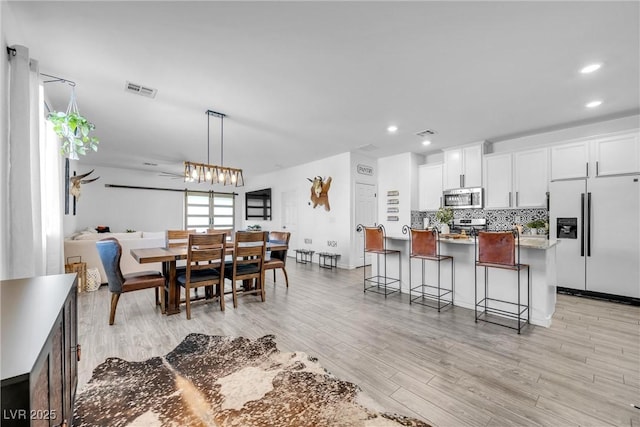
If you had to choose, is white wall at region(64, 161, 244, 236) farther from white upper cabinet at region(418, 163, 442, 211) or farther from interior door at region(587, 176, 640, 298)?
interior door at region(587, 176, 640, 298)

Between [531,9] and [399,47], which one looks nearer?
[531,9]

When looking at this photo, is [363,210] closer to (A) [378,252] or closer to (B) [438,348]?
(A) [378,252]

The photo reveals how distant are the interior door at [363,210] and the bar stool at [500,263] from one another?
3.19 metres

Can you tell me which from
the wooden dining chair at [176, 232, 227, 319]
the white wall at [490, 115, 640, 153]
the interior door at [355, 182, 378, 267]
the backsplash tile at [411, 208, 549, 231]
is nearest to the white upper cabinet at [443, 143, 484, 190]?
the white wall at [490, 115, 640, 153]

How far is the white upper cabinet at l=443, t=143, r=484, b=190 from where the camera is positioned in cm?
Result: 521

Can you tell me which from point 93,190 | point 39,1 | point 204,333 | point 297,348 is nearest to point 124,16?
point 39,1

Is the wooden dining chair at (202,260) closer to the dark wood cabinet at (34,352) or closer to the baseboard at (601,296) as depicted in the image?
the dark wood cabinet at (34,352)

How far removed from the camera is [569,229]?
411 cm

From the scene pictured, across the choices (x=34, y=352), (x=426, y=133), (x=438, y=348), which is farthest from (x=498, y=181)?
(x=34, y=352)

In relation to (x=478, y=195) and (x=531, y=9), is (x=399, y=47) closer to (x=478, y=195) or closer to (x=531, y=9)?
(x=531, y=9)

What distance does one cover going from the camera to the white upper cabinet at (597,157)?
3.74 metres

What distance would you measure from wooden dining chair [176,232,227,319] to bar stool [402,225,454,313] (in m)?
2.49

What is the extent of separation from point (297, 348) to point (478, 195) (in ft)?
14.8

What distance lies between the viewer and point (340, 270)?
6031 millimetres
